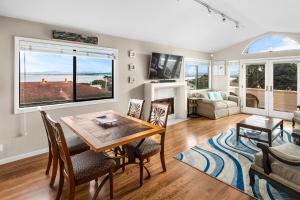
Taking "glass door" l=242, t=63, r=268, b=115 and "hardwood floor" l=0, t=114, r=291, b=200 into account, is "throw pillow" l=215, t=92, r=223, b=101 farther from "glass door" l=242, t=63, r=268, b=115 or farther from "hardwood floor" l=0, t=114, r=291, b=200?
"hardwood floor" l=0, t=114, r=291, b=200

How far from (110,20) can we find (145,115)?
239cm

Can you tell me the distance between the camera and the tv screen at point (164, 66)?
4.93 m

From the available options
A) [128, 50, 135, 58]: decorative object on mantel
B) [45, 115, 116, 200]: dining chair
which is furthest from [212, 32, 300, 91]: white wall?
[45, 115, 116, 200]: dining chair

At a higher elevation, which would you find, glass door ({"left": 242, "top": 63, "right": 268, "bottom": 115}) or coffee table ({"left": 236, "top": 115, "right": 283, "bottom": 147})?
glass door ({"left": 242, "top": 63, "right": 268, "bottom": 115})

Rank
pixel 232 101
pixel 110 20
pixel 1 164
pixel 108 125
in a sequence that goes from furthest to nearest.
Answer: pixel 232 101 → pixel 110 20 → pixel 1 164 → pixel 108 125

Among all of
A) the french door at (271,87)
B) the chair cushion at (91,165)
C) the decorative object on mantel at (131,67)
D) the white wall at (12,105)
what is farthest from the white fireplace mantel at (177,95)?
the chair cushion at (91,165)

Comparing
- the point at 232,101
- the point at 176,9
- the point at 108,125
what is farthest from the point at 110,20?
the point at 232,101

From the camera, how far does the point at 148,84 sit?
4.78m

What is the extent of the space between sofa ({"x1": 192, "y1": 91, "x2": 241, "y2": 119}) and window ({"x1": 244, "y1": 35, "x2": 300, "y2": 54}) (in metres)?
1.74

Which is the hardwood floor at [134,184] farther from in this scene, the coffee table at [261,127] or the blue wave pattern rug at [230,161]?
the coffee table at [261,127]

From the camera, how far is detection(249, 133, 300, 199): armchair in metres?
1.82

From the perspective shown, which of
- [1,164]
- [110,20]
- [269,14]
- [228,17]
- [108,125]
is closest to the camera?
[108,125]

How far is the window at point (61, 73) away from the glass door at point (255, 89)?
4861 mm

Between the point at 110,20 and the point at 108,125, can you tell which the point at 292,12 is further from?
the point at 108,125
